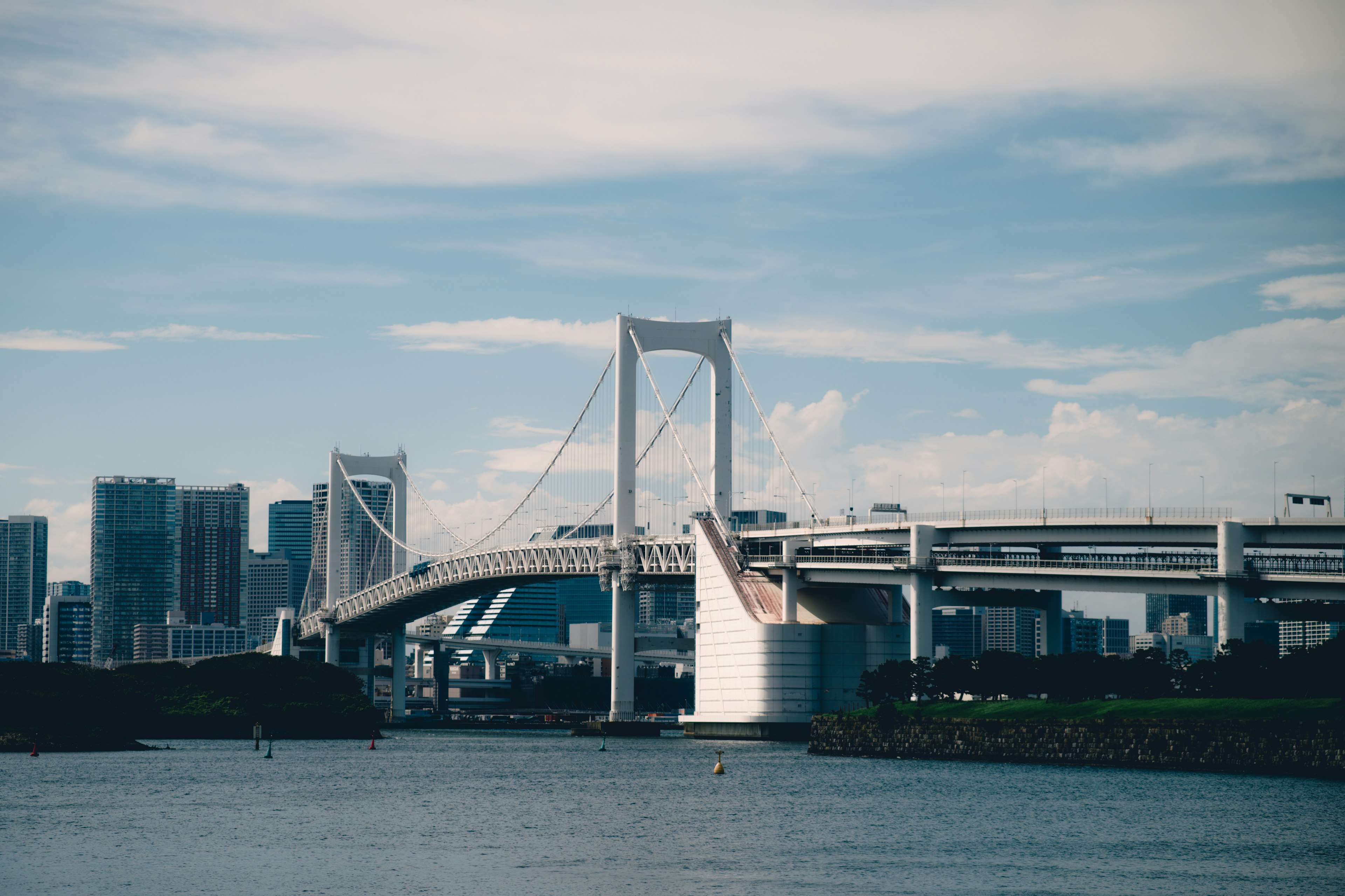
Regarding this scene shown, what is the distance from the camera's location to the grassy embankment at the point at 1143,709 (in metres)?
58.2

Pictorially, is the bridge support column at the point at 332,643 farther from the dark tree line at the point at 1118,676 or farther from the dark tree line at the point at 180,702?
the dark tree line at the point at 1118,676

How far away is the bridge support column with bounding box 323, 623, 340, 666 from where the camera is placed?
158 m

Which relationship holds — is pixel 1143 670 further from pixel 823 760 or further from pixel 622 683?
pixel 622 683

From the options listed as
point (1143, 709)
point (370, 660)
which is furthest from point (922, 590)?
point (370, 660)

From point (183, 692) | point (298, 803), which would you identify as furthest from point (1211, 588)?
point (183, 692)

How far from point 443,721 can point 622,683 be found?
169 ft

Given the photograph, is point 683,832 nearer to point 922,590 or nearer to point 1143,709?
point 1143,709

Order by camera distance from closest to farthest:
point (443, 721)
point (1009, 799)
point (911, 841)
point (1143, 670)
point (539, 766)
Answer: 1. point (911, 841)
2. point (1009, 799)
3. point (1143, 670)
4. point (539, 766)
5. point (443, 721)

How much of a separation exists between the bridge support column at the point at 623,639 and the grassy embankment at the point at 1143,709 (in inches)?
1032

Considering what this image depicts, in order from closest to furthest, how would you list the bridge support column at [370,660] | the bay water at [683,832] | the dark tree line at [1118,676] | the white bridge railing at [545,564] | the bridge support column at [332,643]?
the bay water at [683,832], the dark tree line at [1118,676], the white bridge railing at [545,564], the bridge support column at [332,643], the bridge support column at [370,660]

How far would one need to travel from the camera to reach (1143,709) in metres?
65.5

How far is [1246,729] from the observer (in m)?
57.4

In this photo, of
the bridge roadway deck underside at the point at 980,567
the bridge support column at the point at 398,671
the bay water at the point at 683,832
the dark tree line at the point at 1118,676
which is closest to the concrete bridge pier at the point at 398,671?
the bridge support column at the point at 398,671

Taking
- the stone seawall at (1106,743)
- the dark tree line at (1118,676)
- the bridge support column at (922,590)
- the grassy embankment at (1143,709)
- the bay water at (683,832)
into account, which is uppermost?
the bridge support column at (922,590)
